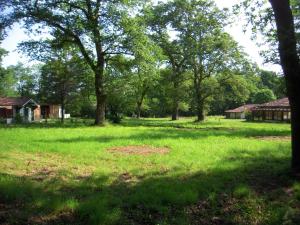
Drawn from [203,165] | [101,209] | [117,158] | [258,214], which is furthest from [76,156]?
[258,214]

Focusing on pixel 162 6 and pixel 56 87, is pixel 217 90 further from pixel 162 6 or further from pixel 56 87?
pixel 56 87

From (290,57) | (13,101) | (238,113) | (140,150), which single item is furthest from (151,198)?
(238,113)

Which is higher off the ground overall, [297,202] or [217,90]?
[217,90]

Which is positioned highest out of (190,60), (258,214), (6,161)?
(190,60)

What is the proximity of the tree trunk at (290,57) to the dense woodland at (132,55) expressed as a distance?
22500 mm

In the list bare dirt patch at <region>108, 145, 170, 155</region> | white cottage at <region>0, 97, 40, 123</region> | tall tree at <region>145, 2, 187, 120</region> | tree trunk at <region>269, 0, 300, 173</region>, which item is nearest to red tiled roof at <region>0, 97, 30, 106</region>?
white cottage at <region>0, 97, 40, 123</region>

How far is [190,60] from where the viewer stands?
5025 centimetres

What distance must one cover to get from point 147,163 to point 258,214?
5188mm

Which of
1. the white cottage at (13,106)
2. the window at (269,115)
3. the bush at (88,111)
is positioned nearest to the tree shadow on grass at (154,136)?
the white cottage at (13,106)

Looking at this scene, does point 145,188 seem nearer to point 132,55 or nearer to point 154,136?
point 154,136

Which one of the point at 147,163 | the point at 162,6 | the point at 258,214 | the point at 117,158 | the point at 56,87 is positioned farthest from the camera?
the point at 162,6

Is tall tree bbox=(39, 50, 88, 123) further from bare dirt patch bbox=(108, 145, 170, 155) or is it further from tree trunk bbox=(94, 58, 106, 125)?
bare dirt patch bbox=(108, 145, 170, 155)

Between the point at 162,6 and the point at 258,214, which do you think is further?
the point at 162,6

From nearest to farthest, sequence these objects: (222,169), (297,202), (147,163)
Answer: (297,202)
(222,169)
(147,163)
